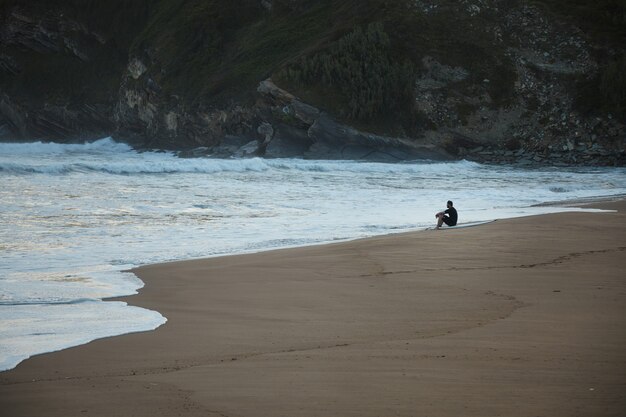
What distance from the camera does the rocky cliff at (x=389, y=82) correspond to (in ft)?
152

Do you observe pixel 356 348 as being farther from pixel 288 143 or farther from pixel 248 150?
pixel 248 150

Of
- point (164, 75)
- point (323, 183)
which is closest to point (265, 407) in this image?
point (323, 183)

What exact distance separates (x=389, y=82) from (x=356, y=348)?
43.5 metres

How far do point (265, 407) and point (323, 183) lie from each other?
2428 cm

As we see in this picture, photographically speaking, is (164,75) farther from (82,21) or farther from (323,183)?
(323,183)

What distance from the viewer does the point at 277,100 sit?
48.2 metres

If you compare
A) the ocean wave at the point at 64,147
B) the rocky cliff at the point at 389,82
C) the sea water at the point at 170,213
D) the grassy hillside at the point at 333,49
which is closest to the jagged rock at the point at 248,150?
the rocky cliff at the point at 389,82

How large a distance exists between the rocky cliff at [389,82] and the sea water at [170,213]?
28.0ft

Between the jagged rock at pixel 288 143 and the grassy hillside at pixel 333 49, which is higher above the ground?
the grassy hillside at pixel 333 49

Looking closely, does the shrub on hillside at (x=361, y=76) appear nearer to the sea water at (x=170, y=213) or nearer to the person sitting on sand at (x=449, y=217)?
the sea water at (x=170, y=213)

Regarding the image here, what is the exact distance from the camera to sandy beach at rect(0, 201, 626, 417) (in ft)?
14.5

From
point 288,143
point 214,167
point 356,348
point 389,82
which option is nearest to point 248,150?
point 288,143

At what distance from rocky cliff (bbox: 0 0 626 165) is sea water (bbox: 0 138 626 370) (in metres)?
8.53

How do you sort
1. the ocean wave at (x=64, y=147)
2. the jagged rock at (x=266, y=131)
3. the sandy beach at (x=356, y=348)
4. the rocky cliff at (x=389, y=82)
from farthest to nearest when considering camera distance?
the ocean wave at (x=64, y=147)
the jagged rock at (x=266, y=131)
the rocky cliff at (x=389, y=82)
the sandy beach at (x=356, y=348)
